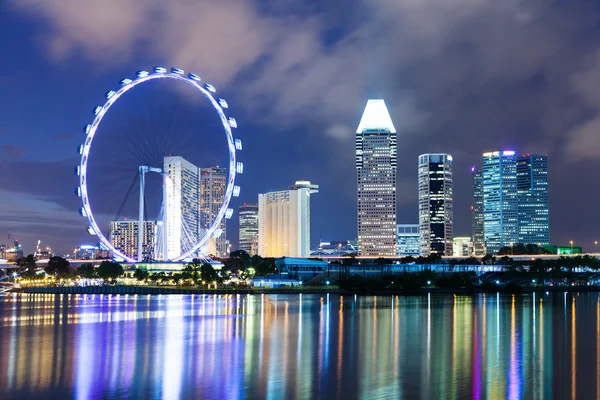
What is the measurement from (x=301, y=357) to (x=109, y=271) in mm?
89489

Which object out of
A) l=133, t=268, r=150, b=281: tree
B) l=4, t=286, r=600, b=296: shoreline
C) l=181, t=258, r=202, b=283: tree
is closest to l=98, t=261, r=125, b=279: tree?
l=4, t=286, r=600, b=296: shoreline

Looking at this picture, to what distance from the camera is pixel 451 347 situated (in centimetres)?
3547

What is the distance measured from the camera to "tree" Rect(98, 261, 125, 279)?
380 ft

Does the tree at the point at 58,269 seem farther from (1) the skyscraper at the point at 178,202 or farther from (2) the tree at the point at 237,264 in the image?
(2) the tree at the point at 237,264

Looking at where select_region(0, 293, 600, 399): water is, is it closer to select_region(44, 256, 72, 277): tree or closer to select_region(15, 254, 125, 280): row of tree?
select_region(15, 254, 125, 280): row of tree

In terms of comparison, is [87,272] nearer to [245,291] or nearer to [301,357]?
[245,291]

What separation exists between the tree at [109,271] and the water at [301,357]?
61.5 meters

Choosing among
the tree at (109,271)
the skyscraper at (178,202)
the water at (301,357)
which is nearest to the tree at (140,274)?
the tree at (109,271)

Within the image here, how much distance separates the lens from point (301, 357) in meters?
31.9

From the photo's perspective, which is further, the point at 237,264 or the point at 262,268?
the point at 237,264

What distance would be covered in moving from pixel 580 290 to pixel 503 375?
99.0 m

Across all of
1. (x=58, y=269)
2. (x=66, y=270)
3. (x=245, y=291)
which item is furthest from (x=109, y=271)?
(x=245, y=291)

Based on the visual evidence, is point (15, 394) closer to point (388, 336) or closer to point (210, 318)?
point (388, 336)

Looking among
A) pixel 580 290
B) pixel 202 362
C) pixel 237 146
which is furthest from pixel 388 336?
pixel 580 290
